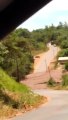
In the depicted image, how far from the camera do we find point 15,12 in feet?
5.97

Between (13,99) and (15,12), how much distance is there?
26591mm

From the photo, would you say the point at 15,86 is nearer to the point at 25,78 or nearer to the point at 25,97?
the point at 25,97

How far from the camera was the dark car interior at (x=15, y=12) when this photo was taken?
70.0 inches

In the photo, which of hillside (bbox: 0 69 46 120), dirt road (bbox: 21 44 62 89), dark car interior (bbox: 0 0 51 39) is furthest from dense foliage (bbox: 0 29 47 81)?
dark car interior (bbox: 0 0 51 39)

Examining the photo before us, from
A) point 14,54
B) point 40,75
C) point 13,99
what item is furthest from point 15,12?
point 40,75

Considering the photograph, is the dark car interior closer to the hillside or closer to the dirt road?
the hillside

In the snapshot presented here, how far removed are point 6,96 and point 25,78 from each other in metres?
34.6

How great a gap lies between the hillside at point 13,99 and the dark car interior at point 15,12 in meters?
22.2

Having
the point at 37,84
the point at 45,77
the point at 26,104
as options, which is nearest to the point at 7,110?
the point at 26,104

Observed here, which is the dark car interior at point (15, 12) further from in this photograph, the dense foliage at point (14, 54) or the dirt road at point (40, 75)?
the dirt road at point (40, 75)

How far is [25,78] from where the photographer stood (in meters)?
62.8

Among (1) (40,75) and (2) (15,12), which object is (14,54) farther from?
(2) (15,12)

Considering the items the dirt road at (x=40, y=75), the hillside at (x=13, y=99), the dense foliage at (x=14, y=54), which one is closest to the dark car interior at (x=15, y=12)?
the hillside at (x=13, y=99)

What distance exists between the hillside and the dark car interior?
2216 centimetres
